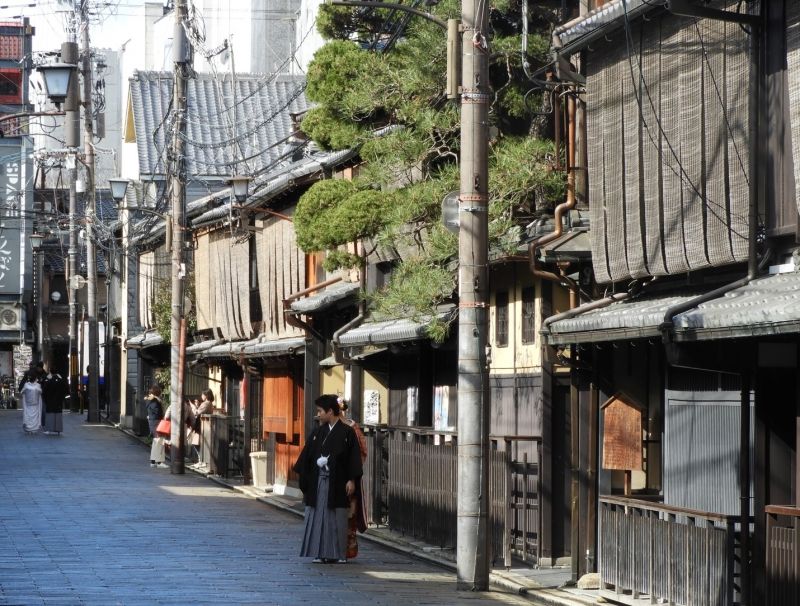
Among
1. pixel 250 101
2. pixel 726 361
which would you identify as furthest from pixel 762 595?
pixel 250 101

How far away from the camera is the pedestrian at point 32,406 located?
162 feet

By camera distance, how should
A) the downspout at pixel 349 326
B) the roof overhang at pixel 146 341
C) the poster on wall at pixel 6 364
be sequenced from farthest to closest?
1. the poster on wall at pixel 6 364
2. the roof overhang at pixel 146 341
3. the downspout at pixel 349 326

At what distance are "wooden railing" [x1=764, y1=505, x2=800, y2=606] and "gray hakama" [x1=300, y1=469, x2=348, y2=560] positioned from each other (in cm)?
723

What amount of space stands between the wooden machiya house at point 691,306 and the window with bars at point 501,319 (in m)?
3.87

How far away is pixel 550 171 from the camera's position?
60.2 feet

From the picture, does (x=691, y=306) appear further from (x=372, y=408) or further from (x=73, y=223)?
(x=73, y=223)

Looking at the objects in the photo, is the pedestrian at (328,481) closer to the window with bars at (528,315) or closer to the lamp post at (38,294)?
the window with bars at (528,315)

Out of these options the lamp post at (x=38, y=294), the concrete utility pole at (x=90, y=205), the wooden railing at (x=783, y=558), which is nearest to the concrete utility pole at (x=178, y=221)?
the concrete utility pole at (x=90, y=205)

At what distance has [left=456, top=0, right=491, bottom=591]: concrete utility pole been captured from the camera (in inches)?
635

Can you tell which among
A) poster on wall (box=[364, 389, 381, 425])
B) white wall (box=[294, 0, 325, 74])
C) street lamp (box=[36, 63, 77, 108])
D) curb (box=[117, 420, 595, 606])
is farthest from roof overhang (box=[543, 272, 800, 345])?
white wall (box=[294, 0, 325, 74])

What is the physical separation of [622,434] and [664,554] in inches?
86.2

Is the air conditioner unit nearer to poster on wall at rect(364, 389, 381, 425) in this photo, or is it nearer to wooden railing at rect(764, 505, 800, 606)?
poster on wall at rect(364, 389, 381, 425)

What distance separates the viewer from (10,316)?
75.6 metres

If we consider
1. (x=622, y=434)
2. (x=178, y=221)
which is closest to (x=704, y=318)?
(x=622, y=434)
